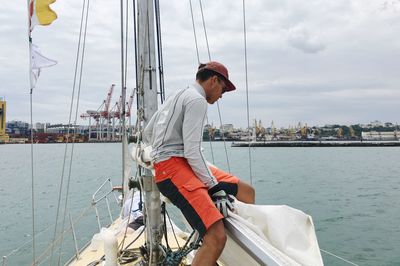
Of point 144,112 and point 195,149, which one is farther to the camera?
point 144,112

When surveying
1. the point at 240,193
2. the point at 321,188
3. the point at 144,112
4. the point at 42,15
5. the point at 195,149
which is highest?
the point at 42,15

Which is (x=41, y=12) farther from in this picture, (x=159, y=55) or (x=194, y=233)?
(x=194, y=233)

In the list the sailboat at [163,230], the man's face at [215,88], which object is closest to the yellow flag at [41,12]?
the sailboat at [163,230]

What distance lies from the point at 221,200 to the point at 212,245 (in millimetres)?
243

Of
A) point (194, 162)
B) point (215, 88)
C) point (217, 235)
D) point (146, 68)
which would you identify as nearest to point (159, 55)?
point (146, 68)

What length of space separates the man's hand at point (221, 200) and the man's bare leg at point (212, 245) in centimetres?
9

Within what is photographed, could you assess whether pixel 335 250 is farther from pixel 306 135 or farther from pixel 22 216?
pixel 306 135

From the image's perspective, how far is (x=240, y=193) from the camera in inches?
97.5

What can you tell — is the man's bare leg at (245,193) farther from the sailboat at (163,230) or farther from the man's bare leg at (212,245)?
the man's bare leg at (212,245)

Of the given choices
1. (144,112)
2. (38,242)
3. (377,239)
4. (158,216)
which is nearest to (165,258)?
(158,216)

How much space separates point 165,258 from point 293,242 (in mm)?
910

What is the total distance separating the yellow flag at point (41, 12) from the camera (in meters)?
3.05

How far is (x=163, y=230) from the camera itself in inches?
106

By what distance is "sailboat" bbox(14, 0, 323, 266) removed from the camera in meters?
1.75
